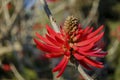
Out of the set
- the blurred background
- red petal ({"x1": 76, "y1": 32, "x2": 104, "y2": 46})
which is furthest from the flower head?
the blurred background

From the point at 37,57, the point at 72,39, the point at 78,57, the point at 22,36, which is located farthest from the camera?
the point at 37,57

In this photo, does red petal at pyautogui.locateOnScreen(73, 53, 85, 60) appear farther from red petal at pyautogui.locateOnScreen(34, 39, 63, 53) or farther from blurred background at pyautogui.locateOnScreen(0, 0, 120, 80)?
blurred background at pyautogui.locateOnScreen(0, 0, 120, 80)

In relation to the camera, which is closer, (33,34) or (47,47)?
(47,47)

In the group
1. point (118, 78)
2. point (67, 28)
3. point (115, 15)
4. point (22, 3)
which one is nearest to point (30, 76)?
point (118, 78)

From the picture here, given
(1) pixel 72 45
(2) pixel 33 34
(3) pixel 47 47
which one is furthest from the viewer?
(2) pixel 33 34

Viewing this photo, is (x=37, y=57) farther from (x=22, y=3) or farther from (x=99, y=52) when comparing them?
(x=99, y=52)

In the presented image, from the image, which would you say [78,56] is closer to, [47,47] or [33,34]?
[47,47]

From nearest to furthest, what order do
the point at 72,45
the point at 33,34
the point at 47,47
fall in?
the point at 47,47, the point at 72,45, the point at 33,34

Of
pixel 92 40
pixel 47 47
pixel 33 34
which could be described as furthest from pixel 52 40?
pixel 33 34
